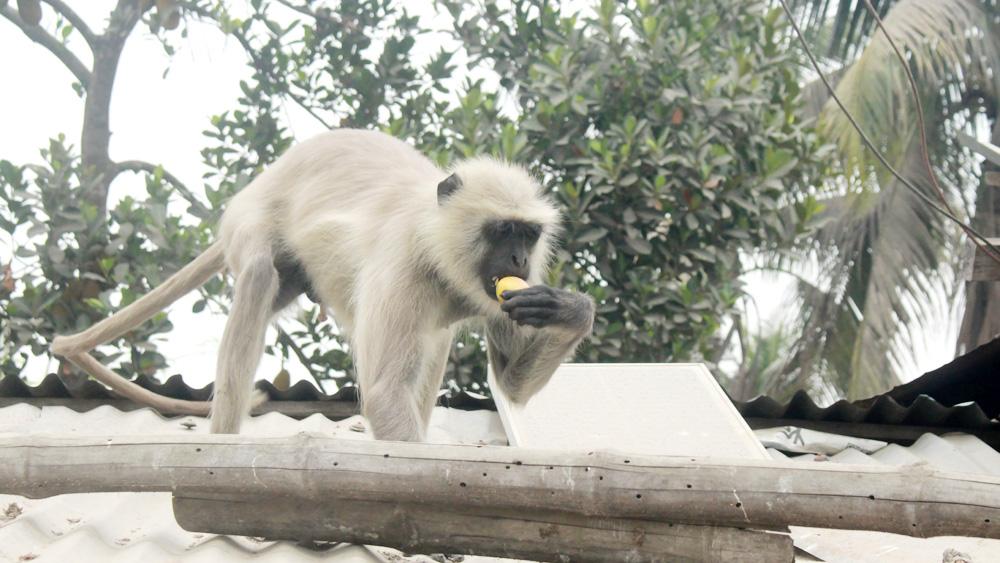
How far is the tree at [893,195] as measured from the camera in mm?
16703

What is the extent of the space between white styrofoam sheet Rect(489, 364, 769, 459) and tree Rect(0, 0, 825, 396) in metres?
2.04

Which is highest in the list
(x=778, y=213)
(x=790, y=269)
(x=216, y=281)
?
(x=778, y=213)

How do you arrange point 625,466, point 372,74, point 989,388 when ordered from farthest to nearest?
point 372,74, point 989,388, point 625,466

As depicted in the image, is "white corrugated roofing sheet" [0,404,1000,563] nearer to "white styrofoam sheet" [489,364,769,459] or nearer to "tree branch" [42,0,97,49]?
"white styrofoam sheet" [489,364,769,459]

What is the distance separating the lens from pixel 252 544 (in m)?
3.43

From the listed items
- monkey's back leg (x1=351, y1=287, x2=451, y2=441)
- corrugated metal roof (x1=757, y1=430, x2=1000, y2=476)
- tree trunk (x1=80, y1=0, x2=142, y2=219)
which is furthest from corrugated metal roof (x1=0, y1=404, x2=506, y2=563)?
tree trunk (x1=80, y1=0, x2=142, y2=219)

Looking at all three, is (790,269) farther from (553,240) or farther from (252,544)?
Result: (252,544)

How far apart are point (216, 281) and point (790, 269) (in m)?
13.9

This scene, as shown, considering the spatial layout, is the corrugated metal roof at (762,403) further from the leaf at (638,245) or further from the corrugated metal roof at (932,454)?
the leaf at (638,245)

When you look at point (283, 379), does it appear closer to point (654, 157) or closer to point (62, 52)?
point (654, 157)

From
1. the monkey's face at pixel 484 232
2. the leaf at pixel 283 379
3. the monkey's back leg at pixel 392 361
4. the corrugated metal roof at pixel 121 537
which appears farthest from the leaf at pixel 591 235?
the monkey's back leg at pixel 392 361

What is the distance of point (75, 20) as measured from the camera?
37.6 ft

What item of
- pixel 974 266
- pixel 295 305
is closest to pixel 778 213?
pixel 974 266

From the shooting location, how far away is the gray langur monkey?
13.4 feet
